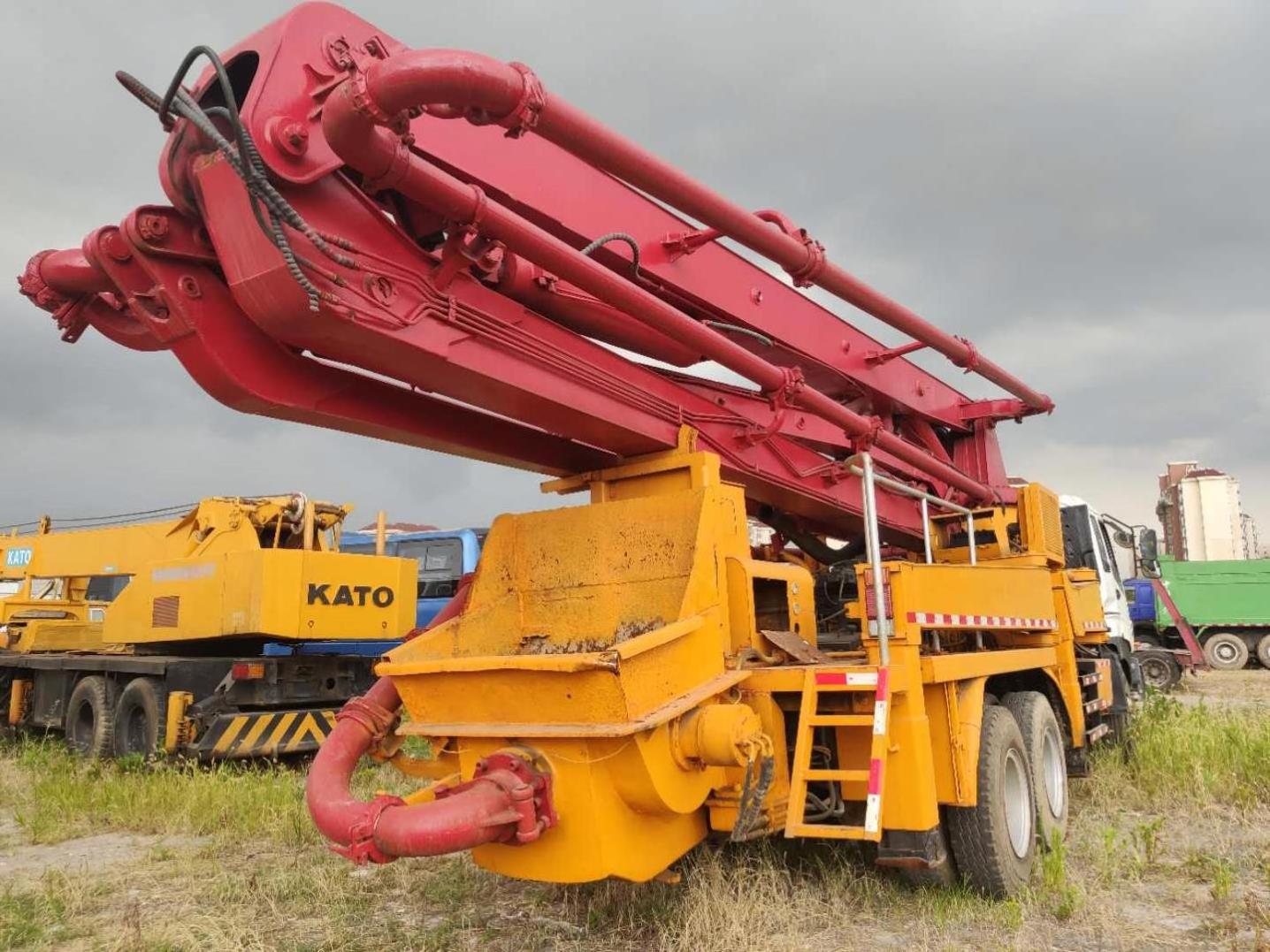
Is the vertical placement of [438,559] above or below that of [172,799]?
above

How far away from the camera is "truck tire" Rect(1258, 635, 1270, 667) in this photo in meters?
21.0

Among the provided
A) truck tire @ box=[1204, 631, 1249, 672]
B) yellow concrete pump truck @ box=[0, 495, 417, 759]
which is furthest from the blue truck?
truck tire @ box=[1204, 631, 1249, 672]

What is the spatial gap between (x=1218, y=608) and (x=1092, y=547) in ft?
45.2

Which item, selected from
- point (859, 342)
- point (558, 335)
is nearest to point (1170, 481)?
point (859, 342)

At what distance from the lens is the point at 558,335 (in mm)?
4465

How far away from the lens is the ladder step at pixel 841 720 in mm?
4145

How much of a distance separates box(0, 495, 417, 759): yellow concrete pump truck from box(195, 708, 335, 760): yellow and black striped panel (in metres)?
0.01

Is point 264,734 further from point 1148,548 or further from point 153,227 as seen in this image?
point 1148,548

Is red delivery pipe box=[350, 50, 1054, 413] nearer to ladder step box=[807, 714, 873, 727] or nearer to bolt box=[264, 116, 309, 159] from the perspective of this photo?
bolt box=[264, 116, 309, 159]

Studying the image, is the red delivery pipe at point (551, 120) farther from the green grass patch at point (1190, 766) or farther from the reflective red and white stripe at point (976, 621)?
the green grass patch at point (1190, 766)

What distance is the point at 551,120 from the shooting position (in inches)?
140

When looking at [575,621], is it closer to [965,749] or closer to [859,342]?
[965,749]

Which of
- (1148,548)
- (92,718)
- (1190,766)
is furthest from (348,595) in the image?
(1148,548)

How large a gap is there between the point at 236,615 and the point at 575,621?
4966 millimetres
